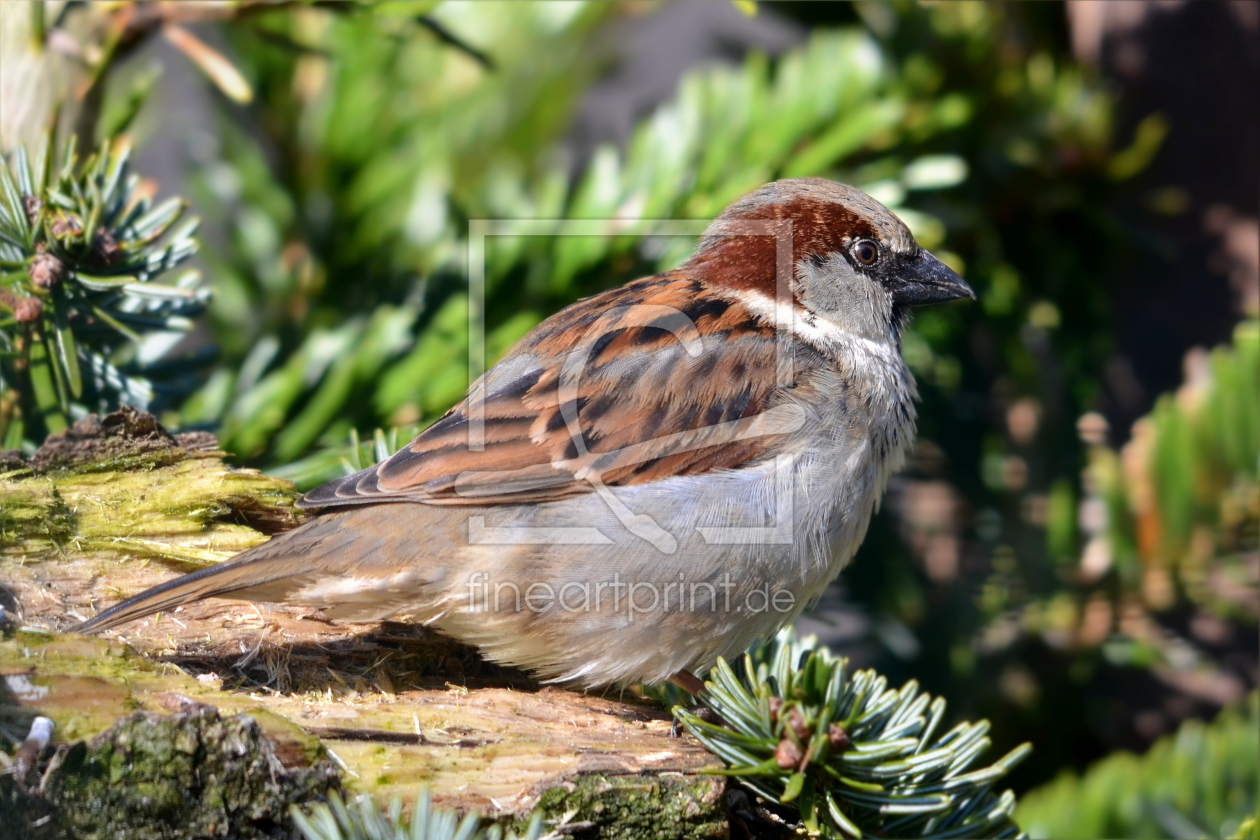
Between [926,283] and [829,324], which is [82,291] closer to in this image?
[829,324]

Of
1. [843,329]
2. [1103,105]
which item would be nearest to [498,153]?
[843,329]

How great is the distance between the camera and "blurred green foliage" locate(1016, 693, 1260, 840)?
2.17 m

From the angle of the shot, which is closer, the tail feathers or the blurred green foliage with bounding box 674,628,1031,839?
the blurred green foliage with bounding box 674,628,1031,839

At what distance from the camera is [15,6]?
85.4 inches

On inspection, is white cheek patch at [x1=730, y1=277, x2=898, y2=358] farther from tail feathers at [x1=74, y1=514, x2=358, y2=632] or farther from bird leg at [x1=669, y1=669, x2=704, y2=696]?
tail feathers at [x1=74, y1=514, x2=358, y2=632]

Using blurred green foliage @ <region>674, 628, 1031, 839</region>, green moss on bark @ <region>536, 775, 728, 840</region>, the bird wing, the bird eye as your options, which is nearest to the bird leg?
the bird wing

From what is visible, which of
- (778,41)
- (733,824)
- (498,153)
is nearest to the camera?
(733,824)

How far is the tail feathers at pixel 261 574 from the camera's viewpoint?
64.9 inches

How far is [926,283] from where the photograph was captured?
2.60 meters

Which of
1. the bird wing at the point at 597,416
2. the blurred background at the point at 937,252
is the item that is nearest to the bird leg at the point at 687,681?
the bird wing at the point at 597,416

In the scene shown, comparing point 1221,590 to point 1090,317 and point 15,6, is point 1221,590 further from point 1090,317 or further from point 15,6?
point 15,6

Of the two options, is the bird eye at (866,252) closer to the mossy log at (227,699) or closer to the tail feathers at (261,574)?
the mossy log at (227,699)

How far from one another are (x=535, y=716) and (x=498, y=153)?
1898 millimetres

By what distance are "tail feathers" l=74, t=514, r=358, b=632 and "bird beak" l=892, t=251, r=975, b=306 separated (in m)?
1.42
